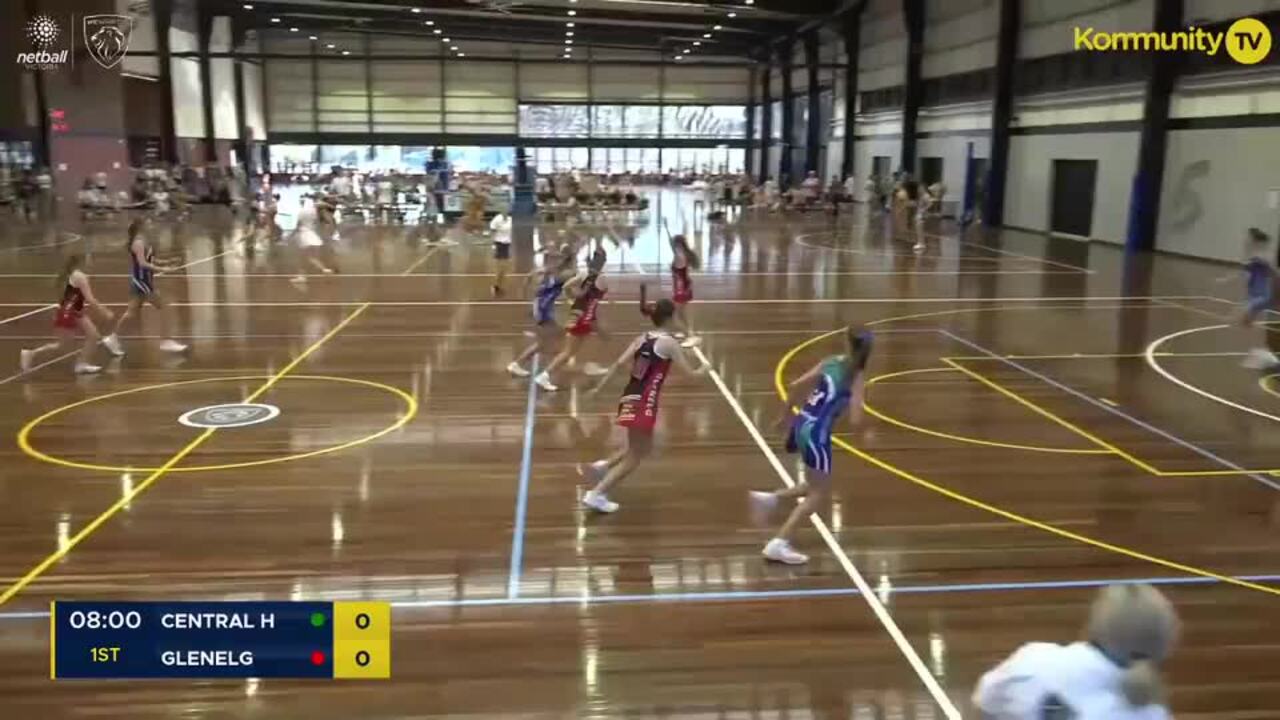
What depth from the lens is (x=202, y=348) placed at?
46.9 feet

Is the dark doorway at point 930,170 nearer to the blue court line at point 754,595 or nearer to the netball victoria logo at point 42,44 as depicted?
the netball victoria logo at point 42,44

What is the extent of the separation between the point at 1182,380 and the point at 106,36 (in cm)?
4092

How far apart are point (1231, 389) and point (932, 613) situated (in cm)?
806

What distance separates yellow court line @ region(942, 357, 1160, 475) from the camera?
9.72 meters

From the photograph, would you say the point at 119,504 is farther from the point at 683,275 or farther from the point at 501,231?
the point at 501,231

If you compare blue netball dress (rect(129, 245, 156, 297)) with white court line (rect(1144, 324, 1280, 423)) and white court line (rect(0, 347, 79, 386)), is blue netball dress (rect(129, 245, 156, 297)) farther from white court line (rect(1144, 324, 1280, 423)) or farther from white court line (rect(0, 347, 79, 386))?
white court line (rect(1144, 324, 1280, 423))

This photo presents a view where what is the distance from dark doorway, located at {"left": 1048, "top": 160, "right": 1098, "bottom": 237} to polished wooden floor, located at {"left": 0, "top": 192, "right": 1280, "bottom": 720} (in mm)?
15356

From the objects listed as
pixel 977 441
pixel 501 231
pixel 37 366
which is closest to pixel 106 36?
pixel 501 231

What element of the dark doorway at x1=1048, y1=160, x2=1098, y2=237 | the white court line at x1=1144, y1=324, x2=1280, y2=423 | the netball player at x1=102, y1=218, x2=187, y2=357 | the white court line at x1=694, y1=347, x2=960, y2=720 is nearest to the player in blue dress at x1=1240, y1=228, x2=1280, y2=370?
the white court line at x1=1144, y1=324, x2=1280, y2=423

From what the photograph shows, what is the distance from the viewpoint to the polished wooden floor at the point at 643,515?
5691 millimetres

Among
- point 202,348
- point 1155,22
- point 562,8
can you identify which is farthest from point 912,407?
point 562,8

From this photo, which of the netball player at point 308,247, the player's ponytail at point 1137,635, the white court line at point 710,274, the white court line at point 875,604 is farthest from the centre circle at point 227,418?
the white court line at point 710,274

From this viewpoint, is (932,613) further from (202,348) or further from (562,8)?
(562,8)

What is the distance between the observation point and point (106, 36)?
40062mm
